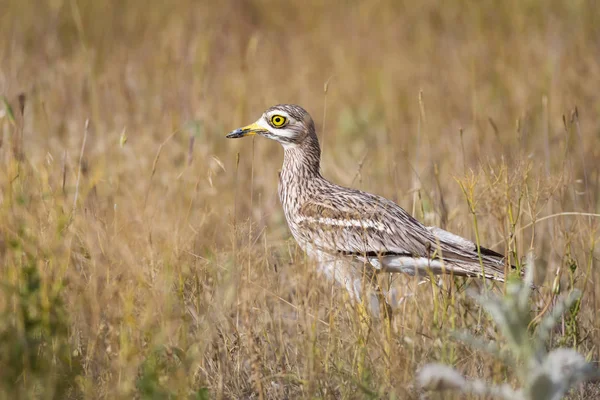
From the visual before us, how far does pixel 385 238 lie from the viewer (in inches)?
Result: 149

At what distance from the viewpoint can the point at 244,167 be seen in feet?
20.9

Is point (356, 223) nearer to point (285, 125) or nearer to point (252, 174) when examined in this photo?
point (285, 125)

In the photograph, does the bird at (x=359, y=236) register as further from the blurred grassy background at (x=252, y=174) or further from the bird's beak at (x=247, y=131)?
the blurred grassy background at (x=252, y=174)

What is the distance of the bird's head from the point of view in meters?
4.29

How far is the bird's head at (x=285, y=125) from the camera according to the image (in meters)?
4.29

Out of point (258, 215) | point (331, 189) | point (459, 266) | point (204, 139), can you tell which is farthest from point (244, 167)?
point (459, 266)

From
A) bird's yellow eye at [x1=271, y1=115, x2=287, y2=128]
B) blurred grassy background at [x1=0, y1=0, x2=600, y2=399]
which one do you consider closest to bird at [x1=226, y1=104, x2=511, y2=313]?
bird's yellow eye at [x1=271, y1=115, x2=287, y2=128]

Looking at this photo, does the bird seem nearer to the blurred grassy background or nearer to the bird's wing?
the bird's wing

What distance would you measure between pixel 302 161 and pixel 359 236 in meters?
0.68

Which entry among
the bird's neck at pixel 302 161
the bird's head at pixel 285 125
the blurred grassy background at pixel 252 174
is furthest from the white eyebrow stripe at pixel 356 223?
the bird's head at pixel 285 125

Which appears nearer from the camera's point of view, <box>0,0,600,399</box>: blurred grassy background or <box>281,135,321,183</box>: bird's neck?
<box>0,0,600,399</box>: blurred grassy background

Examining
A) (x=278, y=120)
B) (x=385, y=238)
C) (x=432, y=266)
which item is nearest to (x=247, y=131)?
(x=278, y=120)

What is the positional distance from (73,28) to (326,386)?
607 centimetres

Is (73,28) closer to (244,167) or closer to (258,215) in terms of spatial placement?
(244,167)
